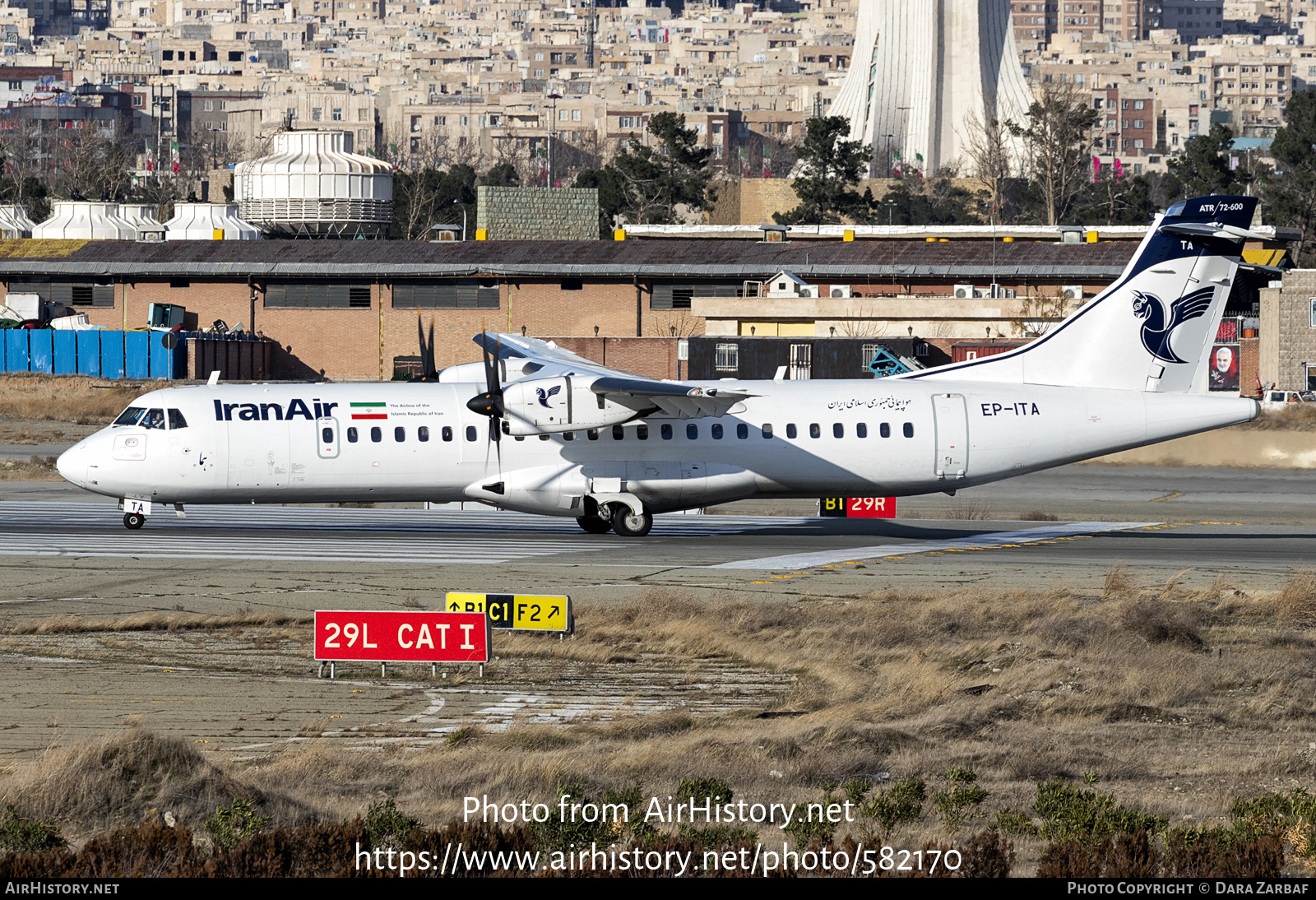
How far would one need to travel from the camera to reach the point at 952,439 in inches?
1393

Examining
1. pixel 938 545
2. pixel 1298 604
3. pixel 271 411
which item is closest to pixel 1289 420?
Answer: pixel 938 545

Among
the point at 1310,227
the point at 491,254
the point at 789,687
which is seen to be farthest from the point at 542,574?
the point at 1310,227

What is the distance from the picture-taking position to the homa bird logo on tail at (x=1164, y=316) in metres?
35.8

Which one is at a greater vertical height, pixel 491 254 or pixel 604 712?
pixel 491 254

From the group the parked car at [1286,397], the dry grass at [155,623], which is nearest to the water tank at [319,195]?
the parked car at [1286,397]

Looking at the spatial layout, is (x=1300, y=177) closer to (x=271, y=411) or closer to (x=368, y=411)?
(x=368, y=411)

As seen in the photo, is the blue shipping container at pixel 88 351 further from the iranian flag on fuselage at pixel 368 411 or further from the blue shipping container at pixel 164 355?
the iranian flag on fuselage at pixel 368 411

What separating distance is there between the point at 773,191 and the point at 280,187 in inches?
2810

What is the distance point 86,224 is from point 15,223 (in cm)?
1248

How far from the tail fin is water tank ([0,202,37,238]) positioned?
9469cm

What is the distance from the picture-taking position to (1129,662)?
22.3 metres

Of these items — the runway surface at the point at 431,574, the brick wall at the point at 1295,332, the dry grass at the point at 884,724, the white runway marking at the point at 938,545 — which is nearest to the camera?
the dry grass at the point at 884,724

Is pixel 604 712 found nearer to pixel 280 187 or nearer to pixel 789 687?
pixel 789 687

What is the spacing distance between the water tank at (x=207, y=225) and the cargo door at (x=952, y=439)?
8126 centimetres
